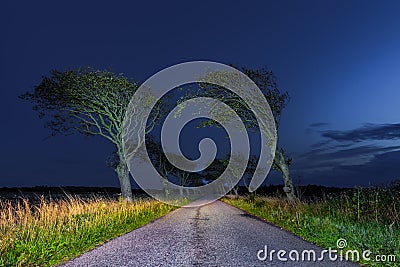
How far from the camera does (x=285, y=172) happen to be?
22.7 m

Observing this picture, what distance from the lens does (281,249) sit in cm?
905

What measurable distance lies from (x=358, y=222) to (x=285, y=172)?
1103cm

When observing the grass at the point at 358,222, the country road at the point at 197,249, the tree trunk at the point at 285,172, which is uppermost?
the tree trunk at the point at 285,172

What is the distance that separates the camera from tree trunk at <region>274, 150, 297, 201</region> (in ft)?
71.8

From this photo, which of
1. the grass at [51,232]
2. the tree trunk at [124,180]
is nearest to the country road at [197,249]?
the grass at [51,232]

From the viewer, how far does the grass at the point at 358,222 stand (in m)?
8.27

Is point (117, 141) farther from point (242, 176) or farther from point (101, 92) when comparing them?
point (242, 176)

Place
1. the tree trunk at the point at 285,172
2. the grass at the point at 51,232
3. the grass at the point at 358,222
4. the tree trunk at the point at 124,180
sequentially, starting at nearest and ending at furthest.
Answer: the grass at the point at 51,232, the grass at the point at 358,222, the tree trunk at the point at 285,172, the tree trunk at the point at 124,180

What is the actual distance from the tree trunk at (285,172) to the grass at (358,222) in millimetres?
4753

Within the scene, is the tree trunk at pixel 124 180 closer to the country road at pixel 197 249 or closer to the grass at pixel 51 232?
the grass at pixel 51 232

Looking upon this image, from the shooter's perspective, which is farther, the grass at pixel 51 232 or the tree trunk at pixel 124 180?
the tree trunk at pixel 124 180

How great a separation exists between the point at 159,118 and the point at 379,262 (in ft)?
86.5

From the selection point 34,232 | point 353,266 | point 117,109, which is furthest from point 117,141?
point 353,266

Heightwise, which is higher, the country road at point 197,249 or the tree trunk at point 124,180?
the tree trunk at point 124,180
